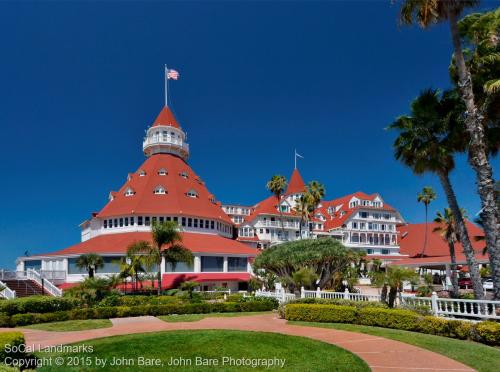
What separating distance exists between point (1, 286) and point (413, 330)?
3194 cm

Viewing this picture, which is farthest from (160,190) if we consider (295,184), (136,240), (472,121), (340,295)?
(472,121)

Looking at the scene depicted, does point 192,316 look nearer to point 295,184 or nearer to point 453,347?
point 453,347

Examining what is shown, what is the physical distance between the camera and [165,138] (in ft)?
189

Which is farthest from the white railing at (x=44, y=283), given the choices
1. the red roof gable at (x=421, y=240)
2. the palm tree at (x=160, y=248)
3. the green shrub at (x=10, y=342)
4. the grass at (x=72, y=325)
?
the red roof gable at (x=421, y=240)

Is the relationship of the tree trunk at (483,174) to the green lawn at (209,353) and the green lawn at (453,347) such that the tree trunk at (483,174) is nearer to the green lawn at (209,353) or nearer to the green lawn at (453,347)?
the green lawn at (453,347)

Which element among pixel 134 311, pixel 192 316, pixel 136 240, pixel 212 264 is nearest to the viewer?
pixel 192 316

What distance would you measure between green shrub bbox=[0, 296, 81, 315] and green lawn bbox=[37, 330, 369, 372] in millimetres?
10386

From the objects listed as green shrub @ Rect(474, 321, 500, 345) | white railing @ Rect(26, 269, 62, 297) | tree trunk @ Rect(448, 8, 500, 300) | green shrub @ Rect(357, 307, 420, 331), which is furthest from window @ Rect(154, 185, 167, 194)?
green shrub @ Rect(474, 321, 500, 345)

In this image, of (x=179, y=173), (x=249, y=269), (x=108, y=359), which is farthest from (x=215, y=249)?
(x=108, y=359)

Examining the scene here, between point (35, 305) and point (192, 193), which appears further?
point (192, 193)

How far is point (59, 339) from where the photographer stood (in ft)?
50.4

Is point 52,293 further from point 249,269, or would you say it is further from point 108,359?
point 108,359

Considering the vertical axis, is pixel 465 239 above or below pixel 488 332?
above

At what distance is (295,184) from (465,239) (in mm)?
57616
